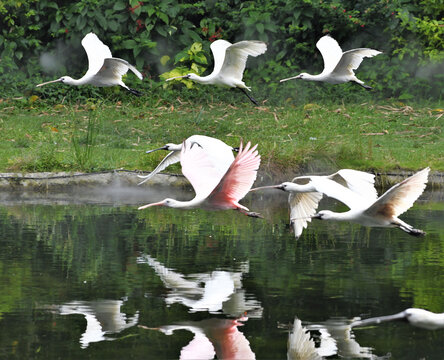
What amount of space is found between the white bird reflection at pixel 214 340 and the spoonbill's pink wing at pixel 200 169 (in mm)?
2289

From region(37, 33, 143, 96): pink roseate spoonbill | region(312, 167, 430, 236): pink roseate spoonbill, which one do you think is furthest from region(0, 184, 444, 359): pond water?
region(37, 33, 143, 96): pink roseate spoonbill

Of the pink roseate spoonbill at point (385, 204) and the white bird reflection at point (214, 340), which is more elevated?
the pink roseate spoonbill at point (385, 204)

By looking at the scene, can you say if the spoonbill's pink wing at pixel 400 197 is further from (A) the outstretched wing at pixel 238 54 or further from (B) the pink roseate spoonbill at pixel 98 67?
(B) the pink roseate spoonbill at pixel 98 67

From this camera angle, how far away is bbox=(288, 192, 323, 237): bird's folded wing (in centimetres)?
915

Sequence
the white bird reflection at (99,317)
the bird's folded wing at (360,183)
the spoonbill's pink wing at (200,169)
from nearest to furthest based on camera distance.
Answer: the white bird reflection at (99,317) < the bird's folded wing at (360,183) < the spoonbill's pink wing at (200,169)

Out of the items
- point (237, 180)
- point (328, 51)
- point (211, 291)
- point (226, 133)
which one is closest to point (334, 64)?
point (328, 51)

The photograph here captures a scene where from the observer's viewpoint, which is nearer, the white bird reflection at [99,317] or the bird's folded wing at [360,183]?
the white bird reflection at [99,317]

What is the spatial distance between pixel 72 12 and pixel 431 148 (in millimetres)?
7378

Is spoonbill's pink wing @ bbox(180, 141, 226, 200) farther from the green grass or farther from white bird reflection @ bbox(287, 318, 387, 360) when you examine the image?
the green grass

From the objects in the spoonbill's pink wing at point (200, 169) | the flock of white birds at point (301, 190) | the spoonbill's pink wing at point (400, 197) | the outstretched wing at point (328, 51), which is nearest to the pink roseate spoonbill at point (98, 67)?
the outstretched wing at point (328, 51)

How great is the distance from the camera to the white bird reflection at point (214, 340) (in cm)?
608

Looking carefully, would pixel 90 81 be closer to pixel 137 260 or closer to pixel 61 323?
pixel 137 260

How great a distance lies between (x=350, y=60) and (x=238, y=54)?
1535 millimetres

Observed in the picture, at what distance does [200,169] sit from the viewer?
9367 millimetres
